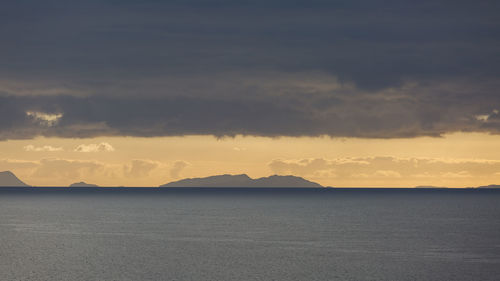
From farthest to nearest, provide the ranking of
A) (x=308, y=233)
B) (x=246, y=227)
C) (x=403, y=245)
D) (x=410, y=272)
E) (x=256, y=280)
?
(x=246, y=227) → (x=308, y=233) → (x=403, y=245) → (x=410, y=272) → (x=256, y=280)

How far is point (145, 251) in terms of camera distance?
341ft

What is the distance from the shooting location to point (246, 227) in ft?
501

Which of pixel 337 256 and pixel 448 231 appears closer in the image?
pixel 337 256

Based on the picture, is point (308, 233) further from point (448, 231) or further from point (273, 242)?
point (448, 231)

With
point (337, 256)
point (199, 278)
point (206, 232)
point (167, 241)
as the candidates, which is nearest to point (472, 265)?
point (337, 256)

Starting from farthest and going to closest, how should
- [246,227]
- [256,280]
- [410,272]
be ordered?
1. [246,227]
2. [410,272]
3. [256,280]

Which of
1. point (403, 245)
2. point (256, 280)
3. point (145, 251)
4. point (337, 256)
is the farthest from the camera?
point (403, 245)

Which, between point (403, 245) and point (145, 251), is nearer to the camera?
point (145, 251)

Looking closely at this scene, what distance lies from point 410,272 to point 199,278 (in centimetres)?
2480

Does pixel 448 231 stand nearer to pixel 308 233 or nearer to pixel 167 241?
pixel 308 233

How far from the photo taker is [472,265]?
87812 millimetres

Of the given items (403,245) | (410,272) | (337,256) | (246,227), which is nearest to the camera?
(410,272)

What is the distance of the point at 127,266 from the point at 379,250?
127 ft

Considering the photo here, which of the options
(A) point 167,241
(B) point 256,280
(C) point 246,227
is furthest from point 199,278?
(C) point 246,227
